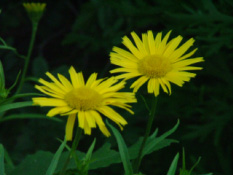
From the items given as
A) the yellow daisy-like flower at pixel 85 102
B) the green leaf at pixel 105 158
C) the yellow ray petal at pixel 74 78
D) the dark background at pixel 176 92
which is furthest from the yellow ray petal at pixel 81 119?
the dark background at pixel 176 92

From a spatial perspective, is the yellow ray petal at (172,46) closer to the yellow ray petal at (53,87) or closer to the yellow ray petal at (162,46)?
the yellow ray petal at (162,46)

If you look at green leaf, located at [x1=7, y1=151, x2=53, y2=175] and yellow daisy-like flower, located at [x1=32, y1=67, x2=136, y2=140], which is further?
green leaf, located at [x1=7, y1=151, x2=53, y2=175]

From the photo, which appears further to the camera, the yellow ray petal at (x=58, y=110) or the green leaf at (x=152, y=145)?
the green leaf at (x=152, y=145)

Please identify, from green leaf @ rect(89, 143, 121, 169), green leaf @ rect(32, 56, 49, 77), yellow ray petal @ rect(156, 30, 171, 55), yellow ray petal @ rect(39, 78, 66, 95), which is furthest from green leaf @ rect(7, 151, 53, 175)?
green leaf @ rect(32, 56, 49, 77)

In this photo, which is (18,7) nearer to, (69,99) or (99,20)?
(99,20)

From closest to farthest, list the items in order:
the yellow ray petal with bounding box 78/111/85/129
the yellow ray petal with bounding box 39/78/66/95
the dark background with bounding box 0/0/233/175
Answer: the yellow ray petal with bounding box 78/111/85/129 < the yellow ray petal with bounding box 39/78/66/95 < the dark background with bounding box 0/0/233/175

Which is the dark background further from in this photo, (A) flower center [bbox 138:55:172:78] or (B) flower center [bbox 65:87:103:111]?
(B) flower center [bbox 65:87:103:111]

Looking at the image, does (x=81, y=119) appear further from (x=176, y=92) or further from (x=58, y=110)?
(x=176, y=92)

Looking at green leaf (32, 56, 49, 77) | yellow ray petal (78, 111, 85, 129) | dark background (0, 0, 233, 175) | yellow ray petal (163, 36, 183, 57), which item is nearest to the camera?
yellow ray petal (78, 111, 85, 129)

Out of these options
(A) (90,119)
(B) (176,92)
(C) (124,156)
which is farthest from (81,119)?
(B) (176,92)
